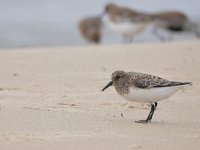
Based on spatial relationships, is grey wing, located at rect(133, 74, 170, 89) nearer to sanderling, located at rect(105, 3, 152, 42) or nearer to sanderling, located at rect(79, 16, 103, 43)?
sanderling, located at rect(105, 3, 152, 42)

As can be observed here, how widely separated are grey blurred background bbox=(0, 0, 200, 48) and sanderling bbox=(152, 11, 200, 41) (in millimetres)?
1040

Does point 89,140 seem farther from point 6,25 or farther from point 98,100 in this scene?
point 6,25

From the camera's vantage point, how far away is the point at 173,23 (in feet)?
58.7

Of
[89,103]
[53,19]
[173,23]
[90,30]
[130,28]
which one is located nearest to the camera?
[89,103]

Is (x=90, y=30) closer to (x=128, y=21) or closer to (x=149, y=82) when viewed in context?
(x=128, y=21)

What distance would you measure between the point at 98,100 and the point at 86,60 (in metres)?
3.25

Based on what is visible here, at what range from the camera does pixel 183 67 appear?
11.2 meters

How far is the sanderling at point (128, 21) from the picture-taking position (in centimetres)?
1703

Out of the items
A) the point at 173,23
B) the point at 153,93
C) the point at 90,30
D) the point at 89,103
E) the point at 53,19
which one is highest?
the point at 153,93

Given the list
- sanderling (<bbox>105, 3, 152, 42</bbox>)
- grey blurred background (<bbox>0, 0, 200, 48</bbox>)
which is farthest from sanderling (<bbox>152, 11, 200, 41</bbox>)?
grey blurred background (<bbox>0, 0, 200, 48</bbox>)

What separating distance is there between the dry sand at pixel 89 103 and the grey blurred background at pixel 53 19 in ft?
17.9

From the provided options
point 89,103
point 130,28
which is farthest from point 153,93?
point 130,28

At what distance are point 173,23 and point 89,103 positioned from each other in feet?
31.9

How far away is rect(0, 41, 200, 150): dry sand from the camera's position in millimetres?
6695
